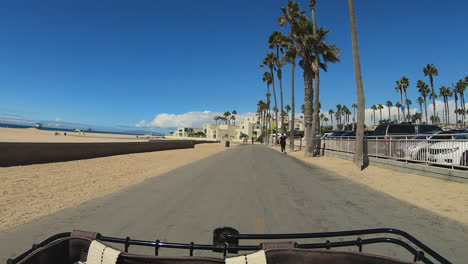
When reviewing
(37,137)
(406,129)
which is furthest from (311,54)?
(37,137)

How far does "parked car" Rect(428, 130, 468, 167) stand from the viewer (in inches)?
425

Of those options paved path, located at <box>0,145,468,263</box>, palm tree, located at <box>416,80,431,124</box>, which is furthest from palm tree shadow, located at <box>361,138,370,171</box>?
palm tree, located at <box>416,80,431,124</box>

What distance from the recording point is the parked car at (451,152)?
35.4 ft

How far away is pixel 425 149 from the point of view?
1284 centimetres

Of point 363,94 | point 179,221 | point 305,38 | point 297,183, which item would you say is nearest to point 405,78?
point 305,38

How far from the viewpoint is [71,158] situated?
19656 millimetres

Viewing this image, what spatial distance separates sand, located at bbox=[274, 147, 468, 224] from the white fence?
74cm

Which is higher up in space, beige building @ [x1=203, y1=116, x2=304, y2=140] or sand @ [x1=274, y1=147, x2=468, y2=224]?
beige building @ [x1=203, y1=116, x2=304, y2=140]

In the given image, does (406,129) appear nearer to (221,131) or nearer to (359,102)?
(359,102)

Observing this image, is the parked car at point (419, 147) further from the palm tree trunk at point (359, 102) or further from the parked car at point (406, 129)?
the parked car at point (406, 129)

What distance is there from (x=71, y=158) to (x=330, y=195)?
16.1 m

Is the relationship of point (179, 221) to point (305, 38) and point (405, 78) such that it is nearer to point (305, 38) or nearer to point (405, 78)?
point (305, 38)

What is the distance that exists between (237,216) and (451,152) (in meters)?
8.81

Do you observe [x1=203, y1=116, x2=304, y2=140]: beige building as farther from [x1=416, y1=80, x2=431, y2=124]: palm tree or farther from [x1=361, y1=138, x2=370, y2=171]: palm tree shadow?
[x1=361, y1=138, x2=370, y2=171]: palm tree shadow
